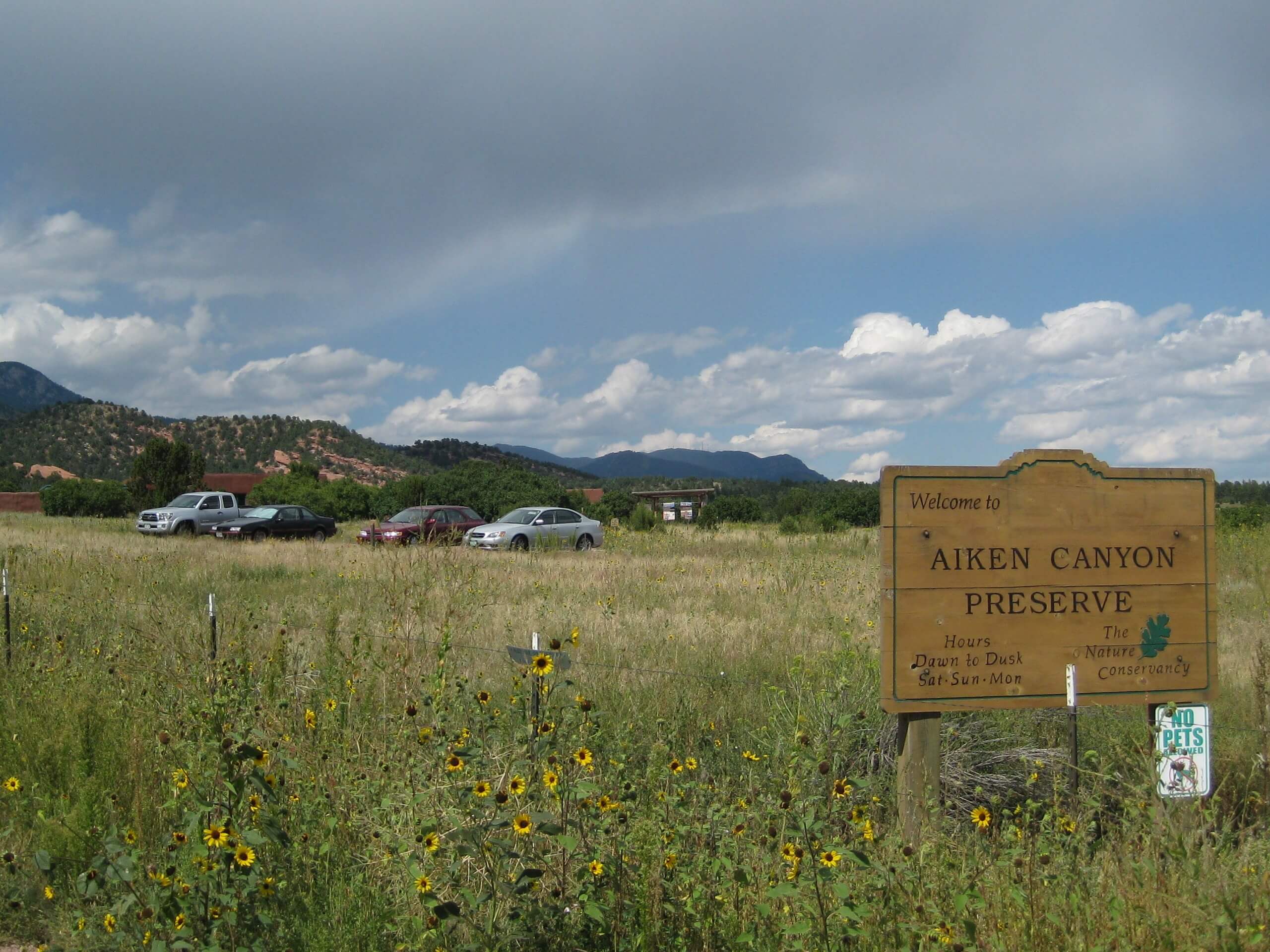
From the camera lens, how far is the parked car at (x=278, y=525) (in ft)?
95.2

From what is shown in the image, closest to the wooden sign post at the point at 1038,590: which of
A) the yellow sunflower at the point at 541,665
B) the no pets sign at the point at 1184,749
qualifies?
the no pets sign at the point at 1184,749

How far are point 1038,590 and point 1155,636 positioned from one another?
2.21 ft

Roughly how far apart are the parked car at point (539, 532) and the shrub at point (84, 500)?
2914 centimetres

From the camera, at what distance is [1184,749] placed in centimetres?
446

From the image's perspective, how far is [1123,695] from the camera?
4.67 metres

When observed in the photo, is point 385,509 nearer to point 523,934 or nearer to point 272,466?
point 523,934

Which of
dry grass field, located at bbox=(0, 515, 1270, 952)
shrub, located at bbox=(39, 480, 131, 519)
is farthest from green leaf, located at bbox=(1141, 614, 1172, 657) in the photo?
shrub, located at bbox=(39, 480, 131, 519)

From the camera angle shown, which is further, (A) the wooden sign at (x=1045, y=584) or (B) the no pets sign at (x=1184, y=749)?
(A) the wooden sign at (x=1045, y=584)

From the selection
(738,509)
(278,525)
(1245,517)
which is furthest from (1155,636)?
(738,509)

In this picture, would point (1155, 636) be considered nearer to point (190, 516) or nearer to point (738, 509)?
point (190, 516)

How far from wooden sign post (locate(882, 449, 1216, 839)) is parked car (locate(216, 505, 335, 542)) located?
2560 centimetres

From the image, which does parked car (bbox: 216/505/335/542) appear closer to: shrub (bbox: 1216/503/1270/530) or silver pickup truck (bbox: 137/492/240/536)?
silver pickup truck (bbox: 137/492/240/536)

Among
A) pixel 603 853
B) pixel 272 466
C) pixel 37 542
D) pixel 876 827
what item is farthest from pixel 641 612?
pixel 272 466

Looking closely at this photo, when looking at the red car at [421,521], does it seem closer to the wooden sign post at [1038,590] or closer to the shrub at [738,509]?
the wooden sign post at [1038,590]
